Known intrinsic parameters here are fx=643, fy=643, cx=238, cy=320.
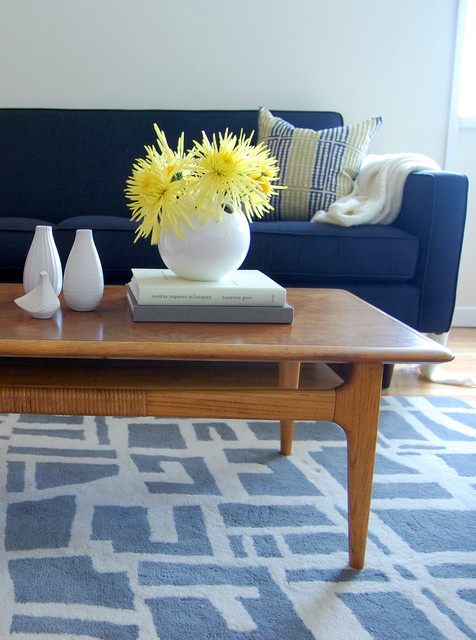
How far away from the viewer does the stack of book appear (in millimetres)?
1068

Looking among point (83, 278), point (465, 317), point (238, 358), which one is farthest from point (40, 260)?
point (465, 317)

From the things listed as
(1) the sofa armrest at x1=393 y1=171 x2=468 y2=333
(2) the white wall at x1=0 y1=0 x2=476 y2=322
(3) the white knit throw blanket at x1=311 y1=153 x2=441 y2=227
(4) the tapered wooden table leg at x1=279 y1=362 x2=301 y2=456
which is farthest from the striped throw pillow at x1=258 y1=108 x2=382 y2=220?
(4) the tapered wooden table leg at x1=279 y1=362 x2=301 y2=456

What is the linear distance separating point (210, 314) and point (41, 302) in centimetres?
28

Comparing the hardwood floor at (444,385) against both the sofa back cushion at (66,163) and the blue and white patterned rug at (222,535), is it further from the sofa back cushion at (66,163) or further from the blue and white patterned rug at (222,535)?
the sofa back cushion at (66,163)

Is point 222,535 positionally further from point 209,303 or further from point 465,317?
point 465,317

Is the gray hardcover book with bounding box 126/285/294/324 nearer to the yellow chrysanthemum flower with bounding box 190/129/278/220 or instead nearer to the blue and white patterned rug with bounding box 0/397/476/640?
the yellow chrysanthemum flower with bounding box 190/129/278/220

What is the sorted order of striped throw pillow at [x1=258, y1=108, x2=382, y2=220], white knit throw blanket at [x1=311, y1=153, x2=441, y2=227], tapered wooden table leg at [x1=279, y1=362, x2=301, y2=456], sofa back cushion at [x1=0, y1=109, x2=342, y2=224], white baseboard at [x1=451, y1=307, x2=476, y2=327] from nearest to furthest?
1. tapered wooden table leg at [x1=279, y1=362, x2=301, y2=456]
2. white knit throw blanket at [x1=311, y1=153, x2=441, y2=227]
3. striped throw pillow at [x1=258, y1=108, x2=382, y2=220]
4. sofa back cushion at [x1=0, y1=109, x2=342, y2=224]
5. white baseboard at [x1=451, y1=307, x2=476, y2=327]

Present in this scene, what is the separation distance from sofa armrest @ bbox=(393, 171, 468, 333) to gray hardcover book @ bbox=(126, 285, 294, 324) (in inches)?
41.7

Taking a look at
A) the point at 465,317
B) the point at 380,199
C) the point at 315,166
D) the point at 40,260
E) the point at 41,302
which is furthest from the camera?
the point at 465,317

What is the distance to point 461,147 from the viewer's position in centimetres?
287

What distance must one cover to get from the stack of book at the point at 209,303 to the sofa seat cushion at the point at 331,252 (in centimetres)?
91

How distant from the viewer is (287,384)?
1.38 m

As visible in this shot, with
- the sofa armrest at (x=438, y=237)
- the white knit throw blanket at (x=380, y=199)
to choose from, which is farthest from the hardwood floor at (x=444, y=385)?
the white knit throw blanket at (x=380, y=199)

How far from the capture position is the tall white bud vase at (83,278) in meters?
1.11
